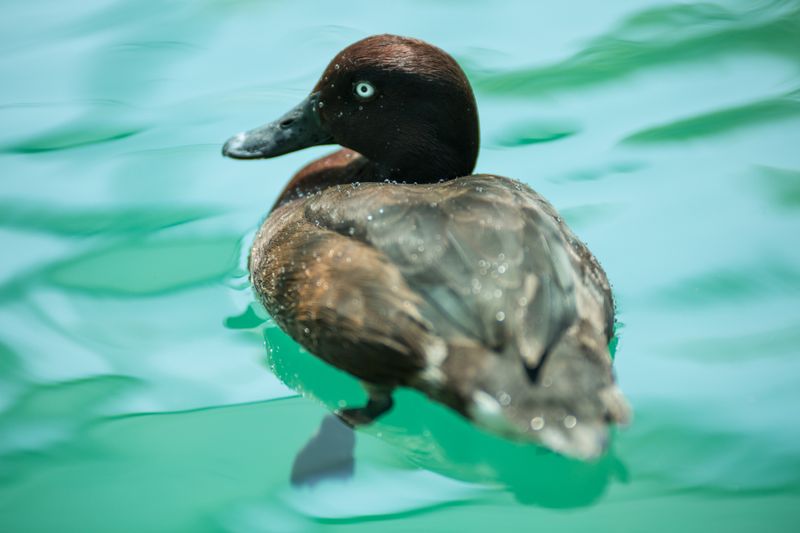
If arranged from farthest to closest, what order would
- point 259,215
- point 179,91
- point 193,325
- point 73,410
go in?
point 179,91, point 259,215, point 193,325, point 73,410

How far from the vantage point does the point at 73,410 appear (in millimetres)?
4258

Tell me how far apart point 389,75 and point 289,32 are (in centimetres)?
292

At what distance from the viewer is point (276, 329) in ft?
14.8

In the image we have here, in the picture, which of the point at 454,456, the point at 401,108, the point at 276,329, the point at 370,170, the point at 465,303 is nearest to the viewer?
the point at 465,303

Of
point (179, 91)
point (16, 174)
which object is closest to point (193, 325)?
point (16, 174)

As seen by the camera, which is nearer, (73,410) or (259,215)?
(73,410)

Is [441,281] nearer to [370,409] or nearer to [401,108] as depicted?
[370,409]


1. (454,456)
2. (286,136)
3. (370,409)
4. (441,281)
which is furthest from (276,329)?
(441,281)

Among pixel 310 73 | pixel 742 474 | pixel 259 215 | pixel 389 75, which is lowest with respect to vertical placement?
pixel 742 474

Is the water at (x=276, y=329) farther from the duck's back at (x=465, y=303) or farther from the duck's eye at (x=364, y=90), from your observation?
the duck's eye at (x=364, y=90)

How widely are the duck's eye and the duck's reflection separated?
140cm

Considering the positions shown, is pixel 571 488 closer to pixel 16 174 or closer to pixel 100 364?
pixel 100 364

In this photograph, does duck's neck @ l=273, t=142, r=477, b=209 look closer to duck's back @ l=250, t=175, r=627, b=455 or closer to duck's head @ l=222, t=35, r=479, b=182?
duck's head @ l=222, t=35, r=479, b=182

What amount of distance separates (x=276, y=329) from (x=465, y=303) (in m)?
1.41
